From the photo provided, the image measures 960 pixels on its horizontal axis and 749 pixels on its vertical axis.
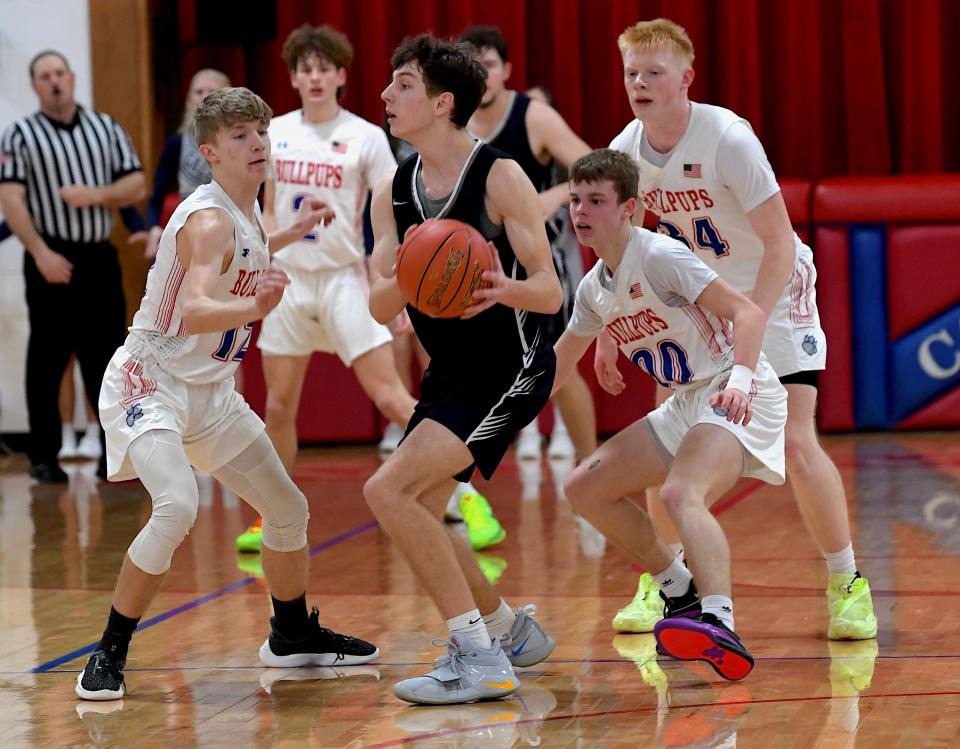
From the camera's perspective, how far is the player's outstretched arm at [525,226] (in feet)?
11.8

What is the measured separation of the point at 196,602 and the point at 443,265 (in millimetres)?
1931

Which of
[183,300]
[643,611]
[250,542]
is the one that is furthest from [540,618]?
[250,542]

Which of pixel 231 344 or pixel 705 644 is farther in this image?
pixel 231 344

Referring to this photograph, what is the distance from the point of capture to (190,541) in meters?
5.97

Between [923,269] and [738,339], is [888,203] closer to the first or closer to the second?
[923,269]

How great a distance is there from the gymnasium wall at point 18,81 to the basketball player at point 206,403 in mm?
5435

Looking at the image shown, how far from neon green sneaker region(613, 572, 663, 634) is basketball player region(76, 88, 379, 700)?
2.38 feet

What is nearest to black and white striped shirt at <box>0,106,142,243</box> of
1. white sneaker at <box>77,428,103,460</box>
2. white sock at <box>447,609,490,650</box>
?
white sneaker at <box>77,428,103,460</box>

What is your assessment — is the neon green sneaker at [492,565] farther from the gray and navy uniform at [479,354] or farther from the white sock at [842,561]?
the gray and navy uniform at [479,354]

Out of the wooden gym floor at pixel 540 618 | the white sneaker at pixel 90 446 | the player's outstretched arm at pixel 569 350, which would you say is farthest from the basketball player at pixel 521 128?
the white sneaker at pixel 90 446

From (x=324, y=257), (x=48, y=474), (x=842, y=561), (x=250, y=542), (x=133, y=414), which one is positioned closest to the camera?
(x=133, y=414)

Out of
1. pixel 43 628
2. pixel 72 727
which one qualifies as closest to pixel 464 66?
pixel 72 727

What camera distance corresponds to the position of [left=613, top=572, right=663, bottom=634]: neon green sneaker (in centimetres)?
428

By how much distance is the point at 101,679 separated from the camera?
376 centimetres
